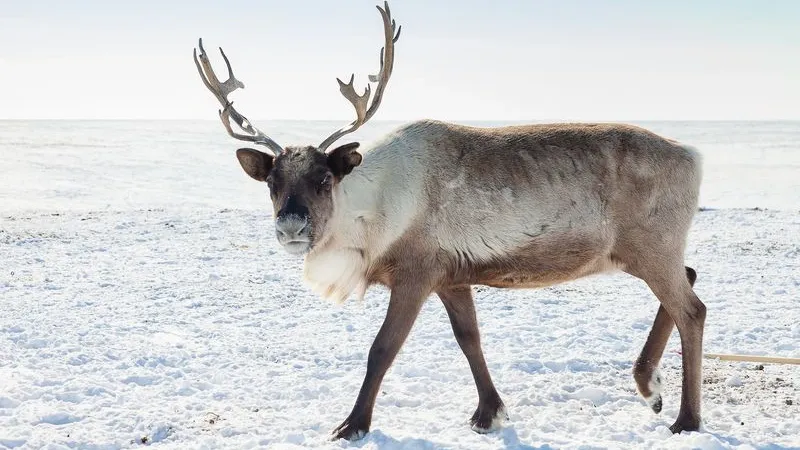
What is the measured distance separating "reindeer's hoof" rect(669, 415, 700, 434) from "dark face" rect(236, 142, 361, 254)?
257 cm

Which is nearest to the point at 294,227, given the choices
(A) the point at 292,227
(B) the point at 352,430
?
(A) the point at 292,227

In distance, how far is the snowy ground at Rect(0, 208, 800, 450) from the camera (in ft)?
16.7

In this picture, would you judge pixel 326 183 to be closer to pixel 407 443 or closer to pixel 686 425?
pixel 407 443

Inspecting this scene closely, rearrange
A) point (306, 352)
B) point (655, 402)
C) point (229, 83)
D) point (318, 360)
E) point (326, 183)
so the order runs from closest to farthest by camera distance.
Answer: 1. point (326, 183)
2. point (655, 402)
3. point (229, 83)
4. point (318, 360)
5. point (306, 352)

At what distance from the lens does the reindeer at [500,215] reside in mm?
5152

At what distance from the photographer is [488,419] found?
525 cm

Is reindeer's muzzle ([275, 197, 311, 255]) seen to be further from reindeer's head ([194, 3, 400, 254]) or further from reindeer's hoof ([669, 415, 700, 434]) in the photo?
reindeer's hoof ([669, 415, 700, 434])

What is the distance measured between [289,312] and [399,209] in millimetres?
3533

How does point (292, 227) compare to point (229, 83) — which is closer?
point (292, 227)

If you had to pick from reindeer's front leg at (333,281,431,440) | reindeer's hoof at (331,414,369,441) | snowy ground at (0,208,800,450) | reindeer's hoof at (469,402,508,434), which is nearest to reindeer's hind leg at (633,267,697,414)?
snowy ground at (0,208,800,450)

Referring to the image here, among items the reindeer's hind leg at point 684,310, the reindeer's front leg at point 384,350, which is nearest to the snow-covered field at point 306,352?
the reindeer's front leg at point 384,350

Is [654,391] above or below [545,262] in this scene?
below

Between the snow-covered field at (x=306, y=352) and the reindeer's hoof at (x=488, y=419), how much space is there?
0.09 meters

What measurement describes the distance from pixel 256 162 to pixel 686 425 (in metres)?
3.24
